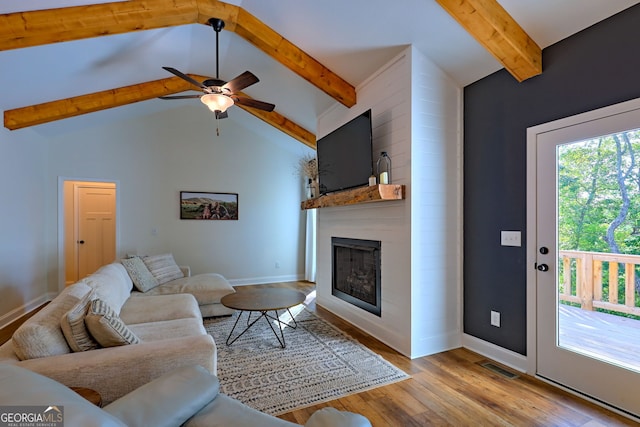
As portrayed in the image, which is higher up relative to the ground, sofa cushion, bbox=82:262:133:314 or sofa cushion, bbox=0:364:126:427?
sofa cushion, bbox=0:364:126:427

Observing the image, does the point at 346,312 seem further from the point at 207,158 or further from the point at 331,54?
the point at 207,158

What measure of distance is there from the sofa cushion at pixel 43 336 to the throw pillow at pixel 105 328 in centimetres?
14

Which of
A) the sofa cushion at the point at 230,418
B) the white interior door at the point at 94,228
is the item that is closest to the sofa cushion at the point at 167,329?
the sofa cushion at the point at 230,418

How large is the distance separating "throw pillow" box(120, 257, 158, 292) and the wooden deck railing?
4.27m

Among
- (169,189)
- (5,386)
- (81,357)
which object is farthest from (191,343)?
(169,189)

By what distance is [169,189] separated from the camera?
5672 mm

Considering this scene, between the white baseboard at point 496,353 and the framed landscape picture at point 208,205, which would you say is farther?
the framed landscape picture at point 208,205

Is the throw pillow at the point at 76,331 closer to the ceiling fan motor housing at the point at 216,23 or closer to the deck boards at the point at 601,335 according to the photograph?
the ceiling fan motor housing at the point at 216,23

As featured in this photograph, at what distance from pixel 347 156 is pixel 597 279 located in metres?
2.43

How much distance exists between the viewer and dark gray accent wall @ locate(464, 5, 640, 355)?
207 centimetres

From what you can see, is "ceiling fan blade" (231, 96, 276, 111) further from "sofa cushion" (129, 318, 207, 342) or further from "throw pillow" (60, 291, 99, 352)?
"throw pillow" (60, 291, 99, 352)

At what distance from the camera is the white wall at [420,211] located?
2885mm

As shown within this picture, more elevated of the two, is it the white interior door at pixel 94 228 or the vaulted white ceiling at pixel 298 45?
the vaulted white ceiling at pixel 298 45

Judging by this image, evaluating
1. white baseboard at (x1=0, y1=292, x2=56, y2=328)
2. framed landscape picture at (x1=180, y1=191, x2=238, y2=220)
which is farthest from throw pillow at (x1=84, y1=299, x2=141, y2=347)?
framed landscape picture at (x1=180, y1=191, x2=238, y2=220)
